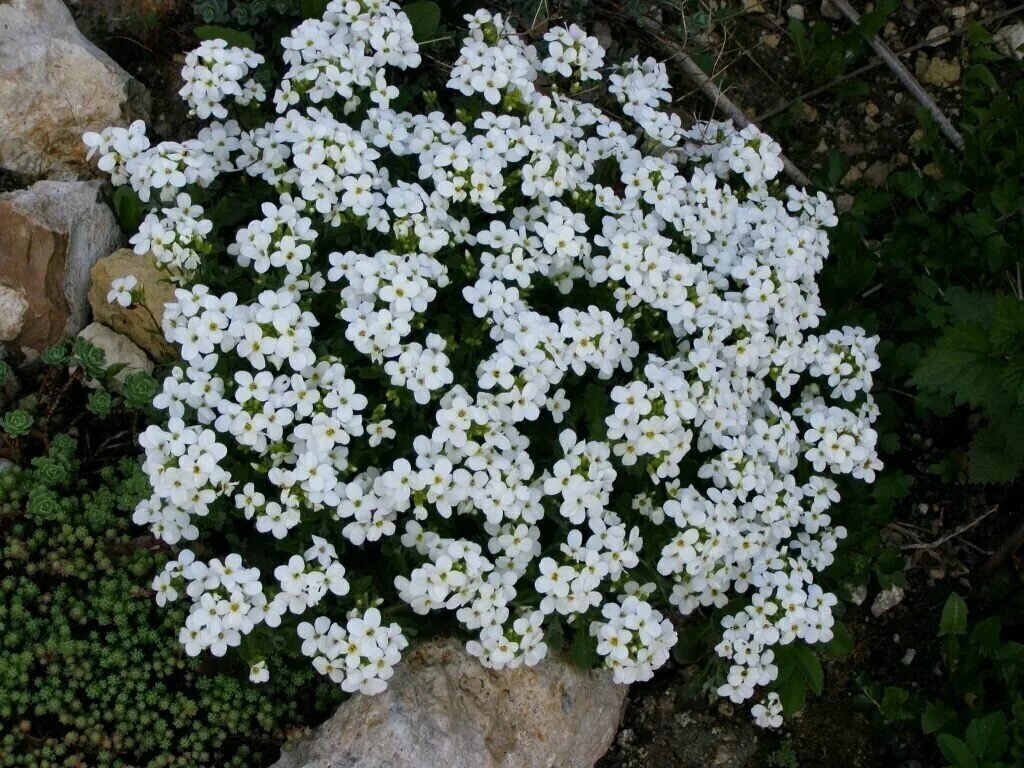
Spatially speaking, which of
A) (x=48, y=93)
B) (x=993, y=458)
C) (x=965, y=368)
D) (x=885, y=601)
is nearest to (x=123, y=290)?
(x=48, y=93)

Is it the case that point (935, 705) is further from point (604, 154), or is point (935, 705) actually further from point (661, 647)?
point (604, 154)

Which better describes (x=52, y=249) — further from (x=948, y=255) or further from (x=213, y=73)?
(x=948, y=255)

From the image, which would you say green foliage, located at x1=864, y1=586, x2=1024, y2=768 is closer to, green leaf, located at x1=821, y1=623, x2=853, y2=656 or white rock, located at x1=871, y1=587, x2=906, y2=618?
white rock, located at x1=871, y1=587, x2=906, y2=618

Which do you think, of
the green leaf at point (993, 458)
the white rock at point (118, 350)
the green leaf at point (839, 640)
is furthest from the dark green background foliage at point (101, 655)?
the green leaf at point (993, 458)

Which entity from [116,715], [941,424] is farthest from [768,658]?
[116,715]

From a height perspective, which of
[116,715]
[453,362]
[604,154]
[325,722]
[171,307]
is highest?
[604,154]

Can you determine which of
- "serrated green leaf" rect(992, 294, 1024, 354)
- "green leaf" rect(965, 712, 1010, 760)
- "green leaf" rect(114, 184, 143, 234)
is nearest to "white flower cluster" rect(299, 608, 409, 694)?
"green leaf" rect(114, 184, 143, 234)

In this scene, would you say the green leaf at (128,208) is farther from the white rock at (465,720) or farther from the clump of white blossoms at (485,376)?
the white rock at (465,720)
